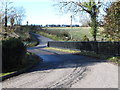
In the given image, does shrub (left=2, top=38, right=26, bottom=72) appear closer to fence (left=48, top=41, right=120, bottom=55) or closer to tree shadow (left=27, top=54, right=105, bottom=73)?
tree shadow (left=27, top=54, right=105, bottom=73)

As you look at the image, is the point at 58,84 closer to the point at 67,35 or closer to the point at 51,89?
the point at 51,89

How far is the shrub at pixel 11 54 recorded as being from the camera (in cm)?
1017

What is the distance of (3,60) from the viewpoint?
10117 mm

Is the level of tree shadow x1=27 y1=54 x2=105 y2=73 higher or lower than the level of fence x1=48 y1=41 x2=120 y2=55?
lower

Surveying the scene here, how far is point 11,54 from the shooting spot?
1035cm

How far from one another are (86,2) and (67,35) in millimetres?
36345

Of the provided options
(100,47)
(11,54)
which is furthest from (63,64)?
(100,47)

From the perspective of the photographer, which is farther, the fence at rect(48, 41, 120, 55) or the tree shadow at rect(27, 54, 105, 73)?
the fence at rect(48, 41, 120, 55)

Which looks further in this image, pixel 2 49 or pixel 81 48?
pixel 81 48

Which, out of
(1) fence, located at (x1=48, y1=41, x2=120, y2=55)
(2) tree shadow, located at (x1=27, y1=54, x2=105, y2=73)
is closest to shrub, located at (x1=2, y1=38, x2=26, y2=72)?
(2) tree shadow, located at (x1=27, y1=54, x2=105, y2=73)

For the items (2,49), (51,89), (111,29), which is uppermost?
(111,29)

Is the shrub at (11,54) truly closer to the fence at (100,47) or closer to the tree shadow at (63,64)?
the tree shadow at (63,64)

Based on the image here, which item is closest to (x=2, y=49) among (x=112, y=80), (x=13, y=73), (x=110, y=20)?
(x=13, y=73)

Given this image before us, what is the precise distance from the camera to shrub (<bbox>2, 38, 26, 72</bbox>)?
10167 millimetres
